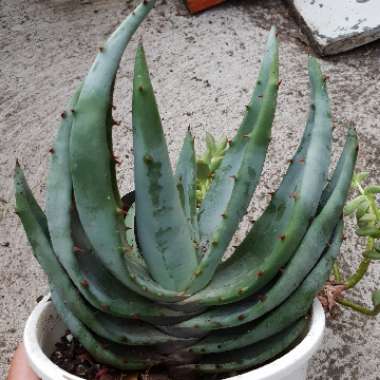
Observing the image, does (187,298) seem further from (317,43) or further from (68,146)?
(317,43)

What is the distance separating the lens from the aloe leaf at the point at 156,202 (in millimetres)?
703

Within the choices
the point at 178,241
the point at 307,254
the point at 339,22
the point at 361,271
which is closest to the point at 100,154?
the point at 178,241

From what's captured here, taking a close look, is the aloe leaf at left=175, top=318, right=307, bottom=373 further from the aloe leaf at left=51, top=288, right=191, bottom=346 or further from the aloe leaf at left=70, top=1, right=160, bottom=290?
the aloe leaf at left=70, top=1, right=160, bottom=290

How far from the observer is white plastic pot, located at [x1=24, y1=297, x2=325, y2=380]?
2.68 ft

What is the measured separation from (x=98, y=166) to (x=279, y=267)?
0.79ft

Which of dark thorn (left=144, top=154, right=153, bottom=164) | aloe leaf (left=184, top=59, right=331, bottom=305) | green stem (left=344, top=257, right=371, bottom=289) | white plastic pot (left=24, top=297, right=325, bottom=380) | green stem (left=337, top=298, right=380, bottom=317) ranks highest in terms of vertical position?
dark thorn (left=144, top=154, right=153, bottom=164)

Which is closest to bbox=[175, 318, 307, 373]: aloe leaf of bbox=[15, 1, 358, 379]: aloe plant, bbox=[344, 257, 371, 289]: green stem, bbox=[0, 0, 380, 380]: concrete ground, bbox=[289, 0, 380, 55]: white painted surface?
bbox=[15, 1, 358, 379]: aloe plant

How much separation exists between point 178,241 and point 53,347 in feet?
0.90

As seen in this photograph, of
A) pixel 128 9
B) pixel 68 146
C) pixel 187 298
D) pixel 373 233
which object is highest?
pixel 68 146

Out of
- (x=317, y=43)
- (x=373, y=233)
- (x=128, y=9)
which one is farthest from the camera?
(x=128, y=9)

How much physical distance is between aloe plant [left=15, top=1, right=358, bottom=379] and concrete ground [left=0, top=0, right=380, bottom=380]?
836 mm

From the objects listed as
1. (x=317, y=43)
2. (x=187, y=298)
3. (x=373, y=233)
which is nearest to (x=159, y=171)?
(x=187, y=298)

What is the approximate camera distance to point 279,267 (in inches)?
31.3

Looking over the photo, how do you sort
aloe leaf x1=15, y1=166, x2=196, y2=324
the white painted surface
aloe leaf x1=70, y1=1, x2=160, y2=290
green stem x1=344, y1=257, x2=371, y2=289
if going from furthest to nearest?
the white painted surface
green stem x1=344, y1=257, x2=371, y2=289
aloe leaf x1=15, y1=166, x2=196, y2=324
aloe leaf x1=70, y1=1, x2=160, y2=290
